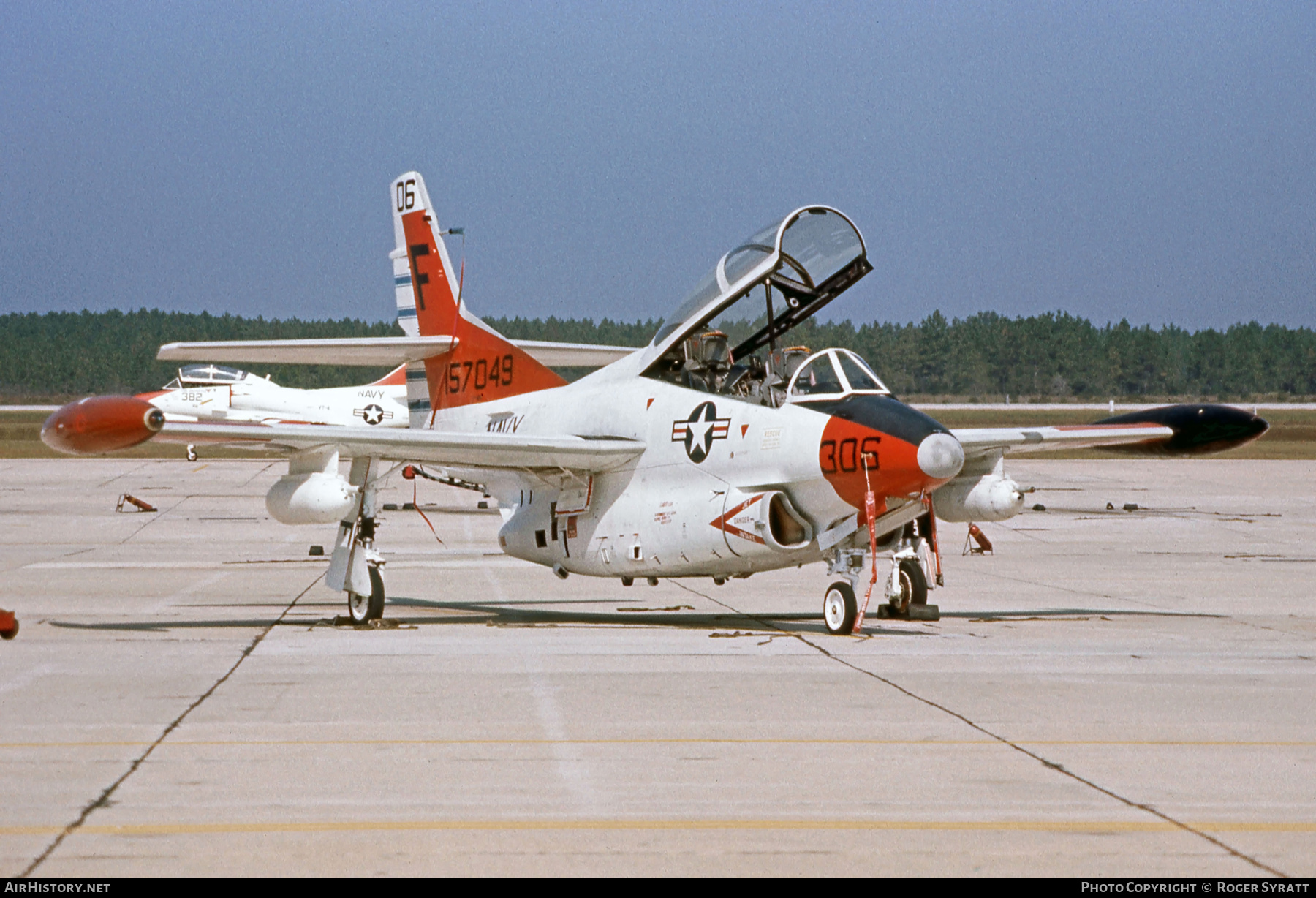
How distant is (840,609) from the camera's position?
1365cm

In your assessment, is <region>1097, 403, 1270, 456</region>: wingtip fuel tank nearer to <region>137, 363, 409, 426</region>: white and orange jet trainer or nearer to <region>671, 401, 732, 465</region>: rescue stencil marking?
<region>671, 401, 732, 465</region>: rescue stencil marking

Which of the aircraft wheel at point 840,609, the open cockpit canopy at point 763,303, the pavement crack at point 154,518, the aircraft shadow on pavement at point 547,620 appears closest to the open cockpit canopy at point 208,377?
the pavement crack at point 154,518

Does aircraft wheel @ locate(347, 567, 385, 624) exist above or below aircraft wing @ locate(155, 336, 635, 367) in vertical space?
below

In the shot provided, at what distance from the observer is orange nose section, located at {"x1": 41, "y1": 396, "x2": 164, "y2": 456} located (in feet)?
41.4

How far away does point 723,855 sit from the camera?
5812mm

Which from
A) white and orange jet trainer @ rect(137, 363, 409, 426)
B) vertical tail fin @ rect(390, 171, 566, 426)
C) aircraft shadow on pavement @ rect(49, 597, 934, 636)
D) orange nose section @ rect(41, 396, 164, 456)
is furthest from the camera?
white and orange jet trainer @ rect(137, 363, 409, 426)

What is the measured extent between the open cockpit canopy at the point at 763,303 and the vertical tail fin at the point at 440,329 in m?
3.30

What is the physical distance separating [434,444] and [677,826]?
888 centimetres

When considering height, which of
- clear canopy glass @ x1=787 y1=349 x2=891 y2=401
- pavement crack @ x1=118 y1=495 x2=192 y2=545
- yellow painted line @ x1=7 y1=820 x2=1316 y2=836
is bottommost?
pavement crack @ x1=118 y1=495 x2=192 y2=545

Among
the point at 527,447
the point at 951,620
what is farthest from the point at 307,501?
the point at 951,620

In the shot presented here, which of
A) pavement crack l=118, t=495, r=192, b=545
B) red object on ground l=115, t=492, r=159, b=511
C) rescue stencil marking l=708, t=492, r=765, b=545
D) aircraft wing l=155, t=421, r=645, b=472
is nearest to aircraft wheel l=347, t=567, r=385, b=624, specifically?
aircraft wing l=155, t=421, r=645, b=472

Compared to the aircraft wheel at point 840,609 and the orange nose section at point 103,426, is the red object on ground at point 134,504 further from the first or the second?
the aircraft wheel at point 840,609

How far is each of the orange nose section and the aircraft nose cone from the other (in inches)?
268

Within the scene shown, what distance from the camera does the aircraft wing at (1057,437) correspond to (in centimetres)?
1524
